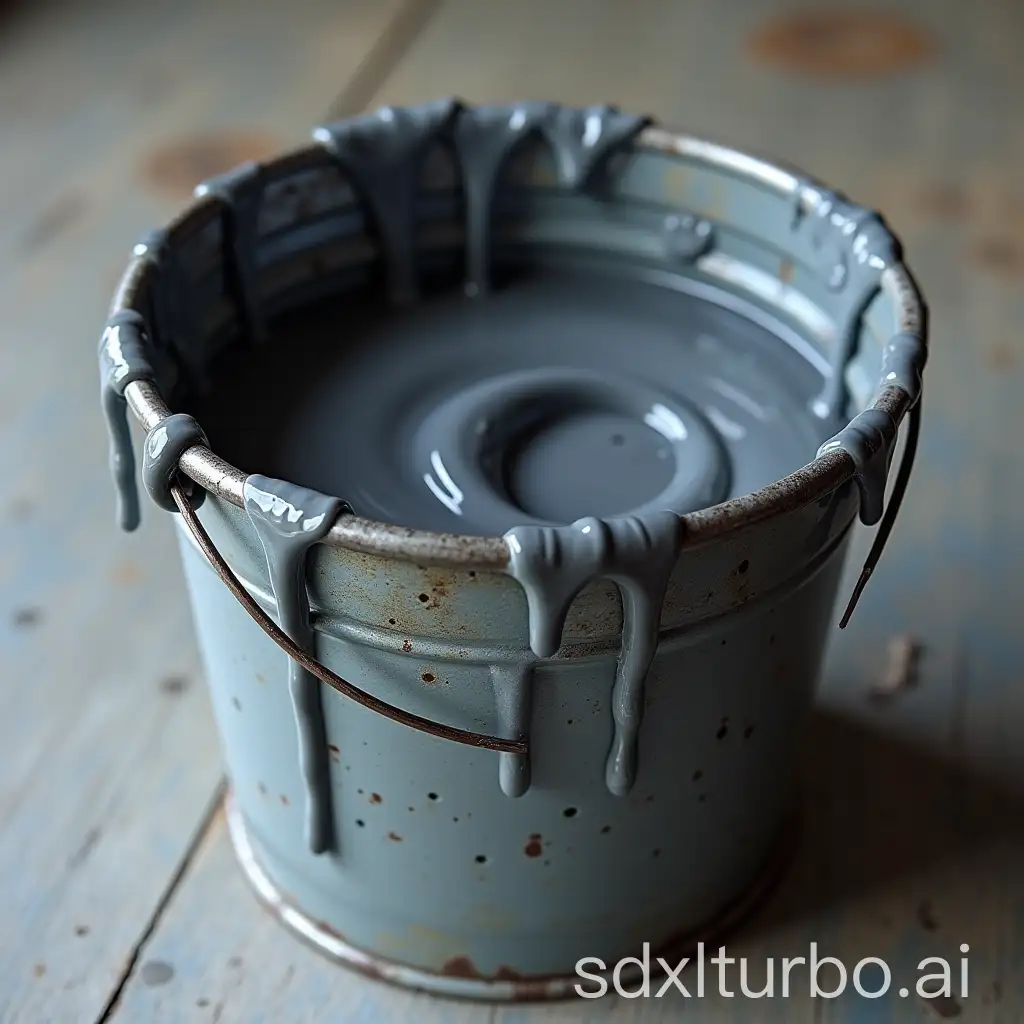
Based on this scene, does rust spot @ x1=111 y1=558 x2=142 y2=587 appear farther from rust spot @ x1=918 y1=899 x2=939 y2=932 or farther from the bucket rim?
rust spot @ x1=918 y1=899 x2=939 y2=932

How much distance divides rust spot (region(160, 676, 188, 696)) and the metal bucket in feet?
0.55

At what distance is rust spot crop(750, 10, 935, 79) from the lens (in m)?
2.14

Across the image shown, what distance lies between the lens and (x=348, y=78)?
2.10 meters

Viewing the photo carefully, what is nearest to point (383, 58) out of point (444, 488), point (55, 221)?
point (55, 221)

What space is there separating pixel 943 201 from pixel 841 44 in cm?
50

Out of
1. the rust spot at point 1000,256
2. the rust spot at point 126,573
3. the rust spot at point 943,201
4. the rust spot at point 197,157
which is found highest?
the rust spot at point 197,157

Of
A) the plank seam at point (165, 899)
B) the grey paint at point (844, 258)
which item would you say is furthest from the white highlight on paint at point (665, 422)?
the plank seam at point (165, 899)

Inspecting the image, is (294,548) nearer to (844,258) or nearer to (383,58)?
(844,258)

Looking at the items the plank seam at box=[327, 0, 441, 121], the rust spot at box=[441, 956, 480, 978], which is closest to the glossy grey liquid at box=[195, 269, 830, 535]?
the rust spot at box=[441, 956, 480, 978]

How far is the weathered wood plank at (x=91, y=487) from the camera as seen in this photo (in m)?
1.07

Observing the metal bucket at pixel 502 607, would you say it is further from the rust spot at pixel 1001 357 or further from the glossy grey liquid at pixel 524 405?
the rust spot at pixel 1001 357

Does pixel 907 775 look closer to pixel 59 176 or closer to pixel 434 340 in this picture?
pixel 434 340

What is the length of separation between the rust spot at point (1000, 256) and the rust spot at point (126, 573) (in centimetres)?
111

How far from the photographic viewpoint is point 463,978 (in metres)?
0.99
